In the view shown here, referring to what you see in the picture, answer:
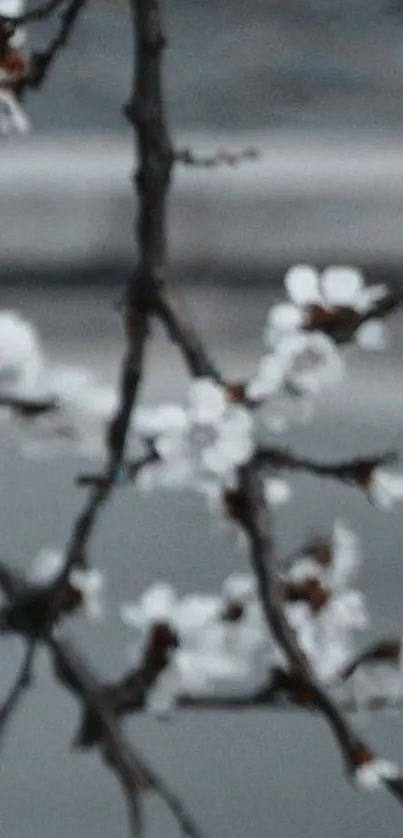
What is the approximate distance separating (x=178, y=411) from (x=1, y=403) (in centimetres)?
4

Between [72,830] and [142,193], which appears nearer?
[142,193]

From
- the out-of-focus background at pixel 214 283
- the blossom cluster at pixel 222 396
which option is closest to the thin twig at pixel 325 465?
the blossom cluster at pixel 222 396

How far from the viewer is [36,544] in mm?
690

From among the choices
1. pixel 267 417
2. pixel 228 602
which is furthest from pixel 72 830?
pixel 267 417

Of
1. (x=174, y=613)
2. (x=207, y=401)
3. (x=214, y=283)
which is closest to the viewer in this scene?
(x=207, y=401)

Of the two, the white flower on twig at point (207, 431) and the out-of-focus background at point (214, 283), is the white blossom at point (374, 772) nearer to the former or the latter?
the white flower on twig at point (207, 431)

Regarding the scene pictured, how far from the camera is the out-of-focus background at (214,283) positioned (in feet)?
2.21

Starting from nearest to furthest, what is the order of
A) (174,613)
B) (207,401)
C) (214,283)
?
1. (207,401)
2. (174,613)
3. (214,283)

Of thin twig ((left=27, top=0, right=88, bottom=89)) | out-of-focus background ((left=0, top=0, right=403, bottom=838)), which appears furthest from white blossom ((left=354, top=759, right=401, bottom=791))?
out-of-focus background ((left=0, top=0, right=403, bottom=838))

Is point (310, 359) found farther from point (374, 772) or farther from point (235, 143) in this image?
point (235, 143)

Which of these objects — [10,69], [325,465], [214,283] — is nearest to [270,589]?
[325,465]

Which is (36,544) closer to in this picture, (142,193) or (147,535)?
(147,535)

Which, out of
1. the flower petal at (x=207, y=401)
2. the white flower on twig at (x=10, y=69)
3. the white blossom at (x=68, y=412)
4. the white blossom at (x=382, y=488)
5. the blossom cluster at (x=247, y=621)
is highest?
the white flower on twig at (x=10, y=69)

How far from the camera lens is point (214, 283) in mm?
727
